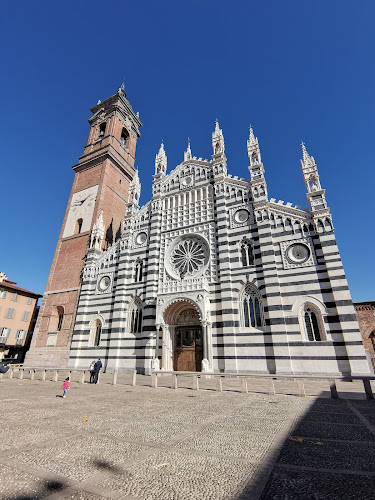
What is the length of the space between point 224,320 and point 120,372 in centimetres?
1017

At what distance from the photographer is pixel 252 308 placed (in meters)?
19.1

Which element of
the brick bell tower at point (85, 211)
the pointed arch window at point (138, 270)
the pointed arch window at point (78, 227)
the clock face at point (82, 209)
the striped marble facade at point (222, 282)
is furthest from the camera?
the pointed arch window at point (78, 227)

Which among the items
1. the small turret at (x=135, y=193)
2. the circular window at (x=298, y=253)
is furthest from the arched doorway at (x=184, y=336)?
the small turret at (x=135, y=193)

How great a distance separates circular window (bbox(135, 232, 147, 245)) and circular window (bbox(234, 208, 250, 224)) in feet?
31.1

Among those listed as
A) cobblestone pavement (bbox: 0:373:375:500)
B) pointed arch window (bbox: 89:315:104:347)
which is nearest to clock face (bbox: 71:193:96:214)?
pointed arch window (bbox: 89:315:104:347)

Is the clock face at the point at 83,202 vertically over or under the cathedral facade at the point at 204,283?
over

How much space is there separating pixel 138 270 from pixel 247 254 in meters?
10.7

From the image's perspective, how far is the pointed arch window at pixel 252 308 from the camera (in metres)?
18.7

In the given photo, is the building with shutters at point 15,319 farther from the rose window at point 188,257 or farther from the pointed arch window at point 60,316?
the rose window at point 188,257

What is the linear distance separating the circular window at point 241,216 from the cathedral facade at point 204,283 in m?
0.09

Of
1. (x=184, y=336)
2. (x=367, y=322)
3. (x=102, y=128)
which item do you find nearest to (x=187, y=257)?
(x=184, y=336)

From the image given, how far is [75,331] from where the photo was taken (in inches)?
984

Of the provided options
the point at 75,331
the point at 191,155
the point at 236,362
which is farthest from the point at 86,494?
the point at 191,155

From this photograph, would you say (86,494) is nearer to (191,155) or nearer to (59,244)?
(191,155)
